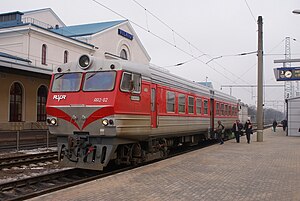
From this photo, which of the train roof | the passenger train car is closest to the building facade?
the train roof

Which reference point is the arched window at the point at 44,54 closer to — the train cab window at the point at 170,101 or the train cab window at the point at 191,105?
the train cab window at the point at 191,105

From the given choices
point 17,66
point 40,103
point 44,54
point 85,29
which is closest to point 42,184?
point 17,66

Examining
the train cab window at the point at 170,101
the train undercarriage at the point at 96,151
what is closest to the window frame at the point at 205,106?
the train cab window at the point at 170,101

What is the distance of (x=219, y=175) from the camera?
953cm

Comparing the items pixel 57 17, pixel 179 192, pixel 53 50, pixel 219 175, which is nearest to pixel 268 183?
pixel 219 175

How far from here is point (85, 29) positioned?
43.9 m

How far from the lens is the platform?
711 cm

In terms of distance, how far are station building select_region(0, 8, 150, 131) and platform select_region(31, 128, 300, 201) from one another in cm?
1235

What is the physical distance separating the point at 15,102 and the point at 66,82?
17669mm

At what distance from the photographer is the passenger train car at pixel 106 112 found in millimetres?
9469

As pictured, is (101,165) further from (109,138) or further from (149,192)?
(149,192)

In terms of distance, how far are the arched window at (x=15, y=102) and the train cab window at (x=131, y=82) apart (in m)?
18.3

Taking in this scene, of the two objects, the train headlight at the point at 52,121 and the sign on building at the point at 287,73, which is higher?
the sign on building at the point at 287,73

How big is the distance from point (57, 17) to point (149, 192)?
159 feet
